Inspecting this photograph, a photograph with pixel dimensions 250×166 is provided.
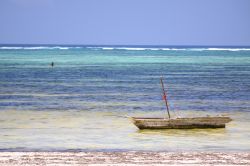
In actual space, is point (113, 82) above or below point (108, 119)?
above

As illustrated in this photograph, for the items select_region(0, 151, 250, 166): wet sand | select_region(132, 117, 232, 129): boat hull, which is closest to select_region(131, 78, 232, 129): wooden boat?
select_region(132, 117, 232, 129): boat hull

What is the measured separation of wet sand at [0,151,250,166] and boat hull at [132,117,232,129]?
577cm

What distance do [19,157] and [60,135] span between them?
6075mm

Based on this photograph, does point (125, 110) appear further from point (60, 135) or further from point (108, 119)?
point (60, 135)

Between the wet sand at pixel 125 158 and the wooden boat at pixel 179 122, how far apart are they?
5.77 metres

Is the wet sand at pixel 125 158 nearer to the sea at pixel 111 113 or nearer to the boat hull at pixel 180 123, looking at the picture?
the sea at pixel 111 113

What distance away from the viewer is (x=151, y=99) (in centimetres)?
3906

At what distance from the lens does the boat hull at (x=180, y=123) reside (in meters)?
25.0

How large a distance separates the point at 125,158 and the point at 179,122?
7.55 meters

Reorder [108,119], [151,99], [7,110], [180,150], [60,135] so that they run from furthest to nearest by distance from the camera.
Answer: [151,99]
[7,110]
[108,119]
[60,135]
[180,150]

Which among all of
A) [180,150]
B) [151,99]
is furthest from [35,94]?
[180,150]

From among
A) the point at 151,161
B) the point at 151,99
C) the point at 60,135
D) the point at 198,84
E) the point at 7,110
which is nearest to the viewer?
the point at 151,161

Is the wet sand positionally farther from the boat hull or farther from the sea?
the boat hull

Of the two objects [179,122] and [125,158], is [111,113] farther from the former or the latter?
[125,158]
